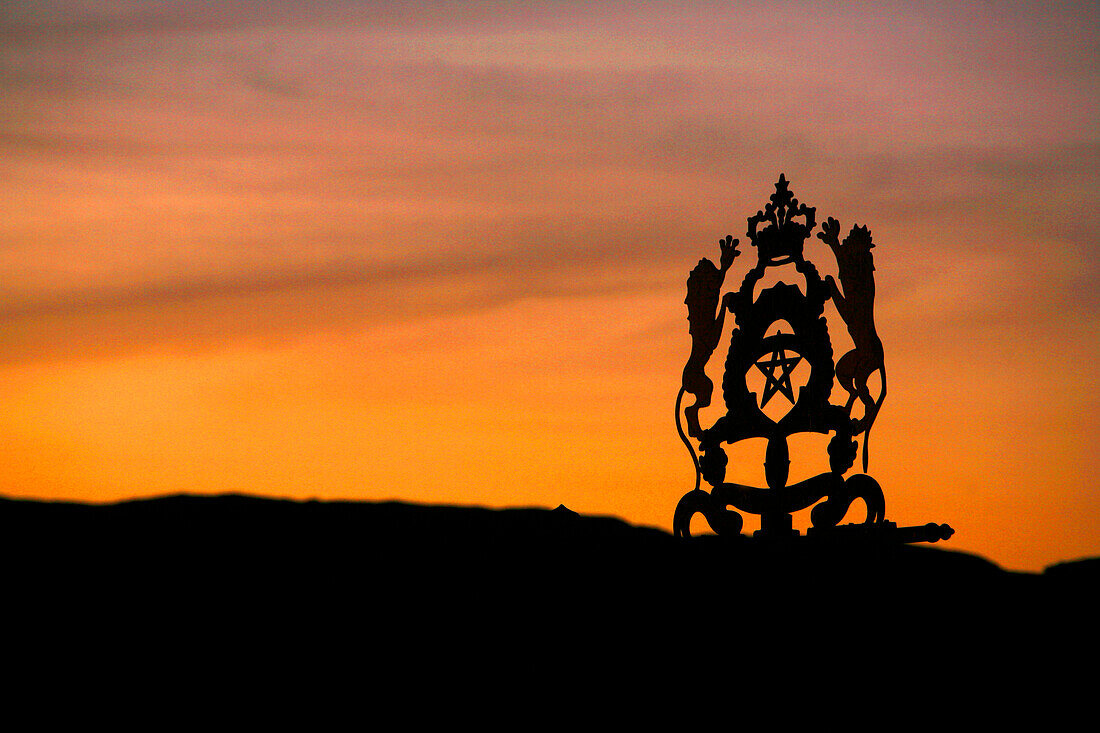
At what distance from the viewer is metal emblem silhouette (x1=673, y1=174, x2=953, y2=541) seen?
619 inches

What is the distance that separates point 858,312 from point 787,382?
Answer: 1171 millimetres

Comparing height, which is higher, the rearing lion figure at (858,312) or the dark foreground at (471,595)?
the rearing lion figure at (858,312)

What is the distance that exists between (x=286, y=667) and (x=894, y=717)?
5.09 metres

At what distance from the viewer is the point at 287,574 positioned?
38.8 feet

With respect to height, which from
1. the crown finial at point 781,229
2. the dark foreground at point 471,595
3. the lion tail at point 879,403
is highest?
the crown finial at point 781,229

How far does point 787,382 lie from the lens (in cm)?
1622

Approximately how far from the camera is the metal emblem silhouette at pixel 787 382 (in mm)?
15734

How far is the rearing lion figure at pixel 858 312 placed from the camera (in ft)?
51.8

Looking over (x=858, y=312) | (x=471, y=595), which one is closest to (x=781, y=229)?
(x=858, y=312)

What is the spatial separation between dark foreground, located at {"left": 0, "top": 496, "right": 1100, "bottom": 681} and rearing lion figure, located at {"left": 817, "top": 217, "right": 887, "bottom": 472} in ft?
7.21

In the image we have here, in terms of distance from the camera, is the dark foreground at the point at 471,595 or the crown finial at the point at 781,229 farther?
the crown finial at the point at 781,229

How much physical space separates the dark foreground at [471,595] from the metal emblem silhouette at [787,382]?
5.05 ft

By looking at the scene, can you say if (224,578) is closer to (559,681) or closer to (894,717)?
(559,681)

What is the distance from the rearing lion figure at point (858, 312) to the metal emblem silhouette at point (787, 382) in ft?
0.04
